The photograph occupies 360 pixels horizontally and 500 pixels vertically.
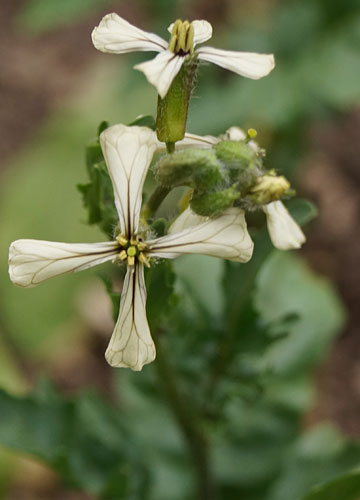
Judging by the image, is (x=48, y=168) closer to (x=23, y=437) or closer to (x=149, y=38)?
(x=23, y=437)


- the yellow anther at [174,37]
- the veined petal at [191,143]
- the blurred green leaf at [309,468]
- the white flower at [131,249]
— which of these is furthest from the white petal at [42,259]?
the blurred green leaf at [309,468]

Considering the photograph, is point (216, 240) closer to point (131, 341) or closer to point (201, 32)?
point (131, 341)

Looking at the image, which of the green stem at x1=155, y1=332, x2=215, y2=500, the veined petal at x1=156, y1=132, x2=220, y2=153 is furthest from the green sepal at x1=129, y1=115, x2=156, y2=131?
the green stem at x1=155, y1=332, x2=215, y2=500

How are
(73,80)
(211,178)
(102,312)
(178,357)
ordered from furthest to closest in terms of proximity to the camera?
(73,80) → (102,312) → (178,357) → (211,178)

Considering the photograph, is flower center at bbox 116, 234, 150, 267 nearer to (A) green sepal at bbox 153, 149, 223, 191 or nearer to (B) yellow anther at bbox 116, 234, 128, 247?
(B) yellow anther at bbox 116, 234, 128, 247

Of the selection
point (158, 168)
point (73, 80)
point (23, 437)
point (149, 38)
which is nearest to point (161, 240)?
point (158, 168)

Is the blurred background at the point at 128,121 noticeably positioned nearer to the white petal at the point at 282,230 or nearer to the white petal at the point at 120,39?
the white petal at the point at 282,230

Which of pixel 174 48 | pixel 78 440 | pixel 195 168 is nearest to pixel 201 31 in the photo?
pixel 174 48

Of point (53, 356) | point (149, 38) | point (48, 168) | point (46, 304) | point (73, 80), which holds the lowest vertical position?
point (149, 38)
